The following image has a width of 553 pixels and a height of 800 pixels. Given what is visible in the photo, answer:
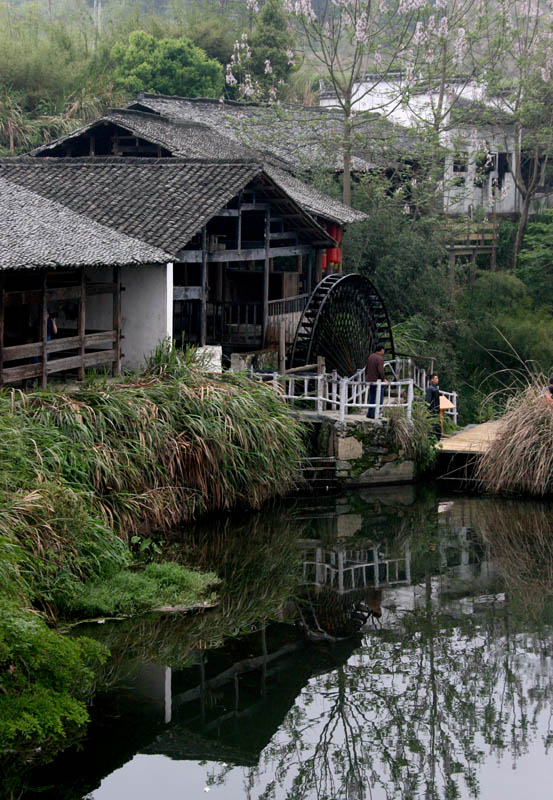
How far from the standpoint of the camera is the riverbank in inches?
403

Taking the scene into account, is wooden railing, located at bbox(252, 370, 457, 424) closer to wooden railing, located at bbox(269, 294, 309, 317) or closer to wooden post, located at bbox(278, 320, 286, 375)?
wooden post, located at bbox(278, 320, 286, 375)

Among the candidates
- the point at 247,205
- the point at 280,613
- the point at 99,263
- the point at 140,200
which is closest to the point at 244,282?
the point at 247,205

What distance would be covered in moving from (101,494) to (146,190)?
920cm

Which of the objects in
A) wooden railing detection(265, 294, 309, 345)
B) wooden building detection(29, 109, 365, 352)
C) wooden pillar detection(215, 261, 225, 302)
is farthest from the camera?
wooden pillar detection(215, 261, 225, 302)

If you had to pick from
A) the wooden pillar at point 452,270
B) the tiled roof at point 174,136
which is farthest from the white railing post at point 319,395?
the wooden pillar at point 452,270

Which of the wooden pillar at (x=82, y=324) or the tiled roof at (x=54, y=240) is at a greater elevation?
the tiled roof at (x=54, y=240)

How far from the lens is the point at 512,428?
65.1 ft

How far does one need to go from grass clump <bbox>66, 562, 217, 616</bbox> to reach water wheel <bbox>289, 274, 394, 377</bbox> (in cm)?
858

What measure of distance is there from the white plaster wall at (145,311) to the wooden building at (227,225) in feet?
2.16

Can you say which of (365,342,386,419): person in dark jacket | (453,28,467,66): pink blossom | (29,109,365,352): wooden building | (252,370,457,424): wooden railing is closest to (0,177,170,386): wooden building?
(29,109,365,352): wooden building

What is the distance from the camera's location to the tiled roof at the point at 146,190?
68.8 ft

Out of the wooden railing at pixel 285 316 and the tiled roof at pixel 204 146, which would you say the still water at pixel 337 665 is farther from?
the tiled roof at pixel 204 146

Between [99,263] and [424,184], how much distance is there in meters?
17.1

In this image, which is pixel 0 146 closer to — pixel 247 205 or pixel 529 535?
pixel 247 205
